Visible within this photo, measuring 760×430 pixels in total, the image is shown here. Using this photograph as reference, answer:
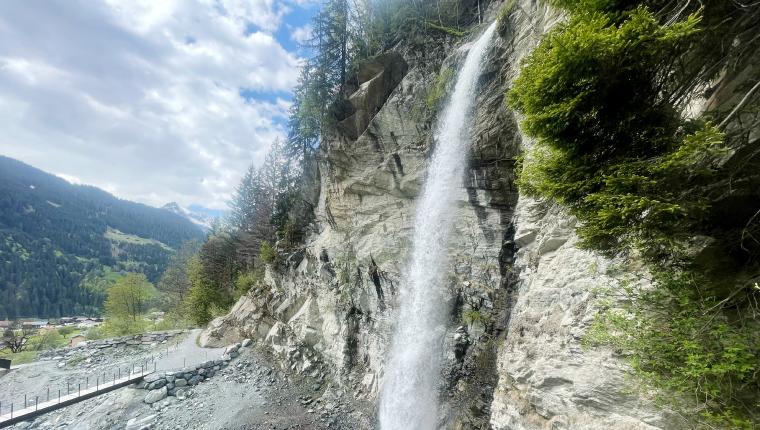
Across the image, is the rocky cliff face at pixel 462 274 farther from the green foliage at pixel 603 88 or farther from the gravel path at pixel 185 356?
the green foliage at pixel 603 88

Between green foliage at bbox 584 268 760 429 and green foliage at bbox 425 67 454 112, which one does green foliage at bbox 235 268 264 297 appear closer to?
green foliage at bbox 425 67 454 112

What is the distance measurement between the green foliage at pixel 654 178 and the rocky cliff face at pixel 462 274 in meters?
1.59

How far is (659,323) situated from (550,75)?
212 inches

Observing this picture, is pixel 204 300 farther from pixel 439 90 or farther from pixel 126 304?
pixel 439 90

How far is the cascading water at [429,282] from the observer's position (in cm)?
1403

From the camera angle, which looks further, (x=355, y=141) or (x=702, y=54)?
(x=355, y=141)

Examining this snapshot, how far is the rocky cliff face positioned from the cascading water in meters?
0.64

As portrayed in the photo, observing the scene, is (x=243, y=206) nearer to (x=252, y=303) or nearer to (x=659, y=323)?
(x=252, y=303)

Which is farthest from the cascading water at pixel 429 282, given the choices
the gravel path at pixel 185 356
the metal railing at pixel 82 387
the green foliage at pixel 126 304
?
the green foliage at pixel 126 304

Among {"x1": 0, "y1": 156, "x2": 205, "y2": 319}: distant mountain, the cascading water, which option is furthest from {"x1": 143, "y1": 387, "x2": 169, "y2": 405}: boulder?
{"x1": 0, "y1": 156, "x2": 205, "y2": 319}: distant mountain

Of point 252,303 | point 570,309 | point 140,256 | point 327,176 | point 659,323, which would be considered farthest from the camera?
point 140,256

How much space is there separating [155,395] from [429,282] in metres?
18.6

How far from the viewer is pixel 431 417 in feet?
42.9

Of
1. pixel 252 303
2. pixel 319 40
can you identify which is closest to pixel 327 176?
pixel 319 40
